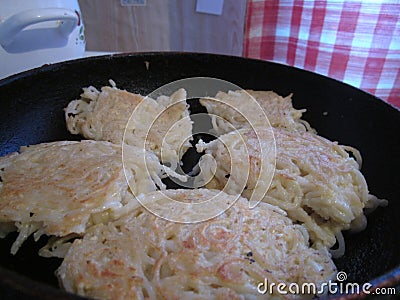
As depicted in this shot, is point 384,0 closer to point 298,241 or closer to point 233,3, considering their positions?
point 233,3

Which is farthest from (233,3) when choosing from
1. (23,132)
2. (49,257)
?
(49,257)

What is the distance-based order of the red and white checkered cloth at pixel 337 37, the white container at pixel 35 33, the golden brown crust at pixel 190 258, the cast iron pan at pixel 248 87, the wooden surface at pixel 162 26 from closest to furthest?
the golden brown crust at pixel 190 258 < the cast iron pan at pixel 248 87 < the white container at pixel 35 33 < the red and white checkered cloth at pixel 337 37 < the wooden surface at pixel 162 26

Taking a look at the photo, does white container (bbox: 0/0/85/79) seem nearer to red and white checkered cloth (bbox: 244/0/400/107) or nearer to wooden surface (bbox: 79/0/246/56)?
wooden surface (bbox: 79/0/246/56)

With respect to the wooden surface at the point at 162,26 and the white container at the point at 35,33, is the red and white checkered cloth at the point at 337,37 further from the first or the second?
the white container at the point at 35,33

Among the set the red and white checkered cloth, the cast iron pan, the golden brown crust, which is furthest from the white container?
the red and white checkered cloth

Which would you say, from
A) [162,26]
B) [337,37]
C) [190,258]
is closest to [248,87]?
[337,37]

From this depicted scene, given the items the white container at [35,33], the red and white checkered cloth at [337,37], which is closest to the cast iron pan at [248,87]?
the white container at [35,33]
